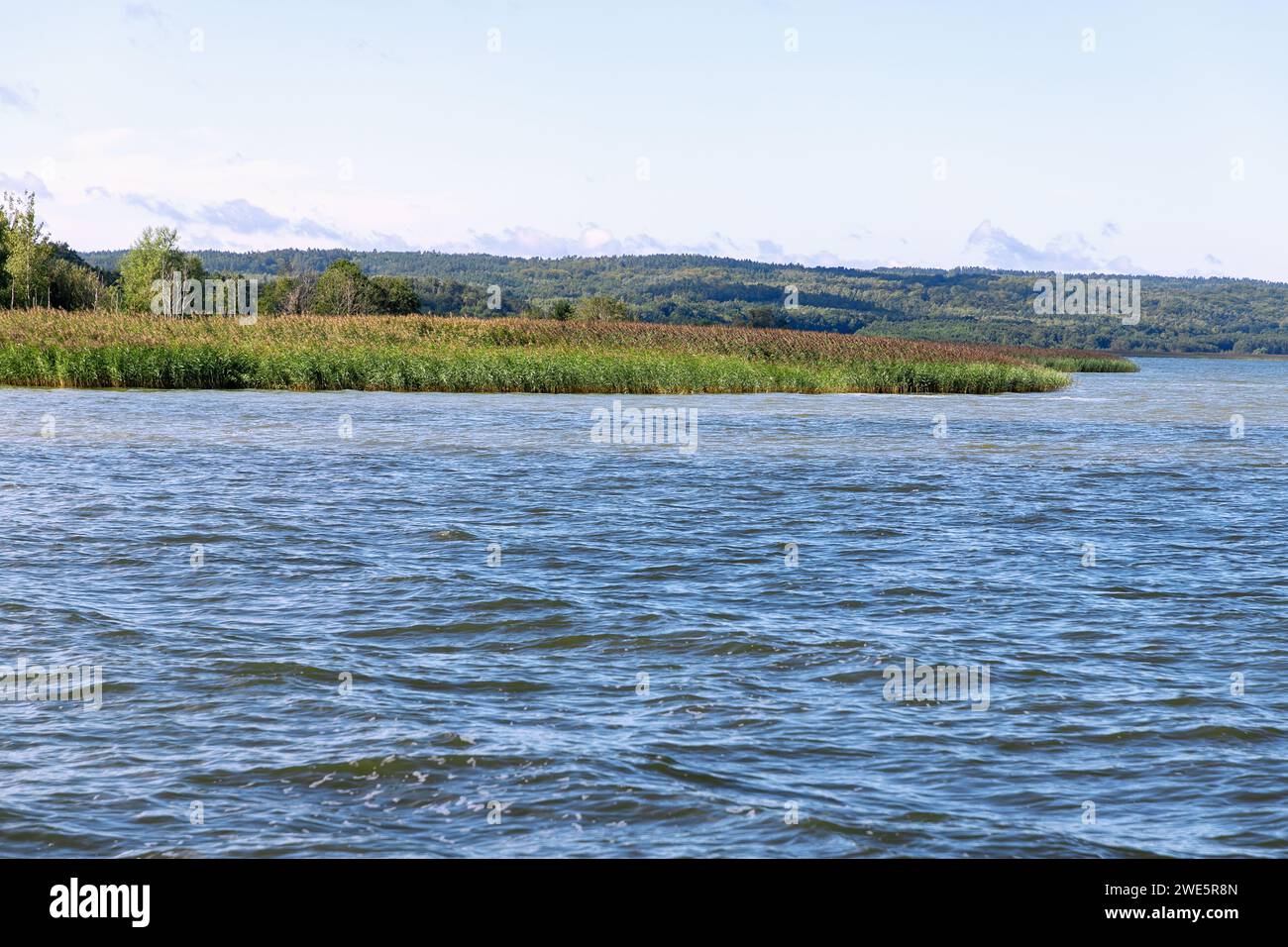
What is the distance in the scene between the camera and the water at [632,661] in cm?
795

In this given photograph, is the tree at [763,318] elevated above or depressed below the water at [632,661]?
above

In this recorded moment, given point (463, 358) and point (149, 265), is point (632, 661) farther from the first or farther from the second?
point (149, 265)

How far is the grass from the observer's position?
1900 inches

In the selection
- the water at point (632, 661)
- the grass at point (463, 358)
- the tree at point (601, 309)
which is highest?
the tree at point (601, 309)

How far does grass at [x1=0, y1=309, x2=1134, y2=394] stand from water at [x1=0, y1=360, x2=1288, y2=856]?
23.9m

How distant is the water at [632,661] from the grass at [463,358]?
23939mm

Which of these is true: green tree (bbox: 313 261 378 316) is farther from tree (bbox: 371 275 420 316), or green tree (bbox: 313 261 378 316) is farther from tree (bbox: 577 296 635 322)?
tree (bbox: 577 296 635 322)

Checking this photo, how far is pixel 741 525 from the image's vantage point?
1964cm

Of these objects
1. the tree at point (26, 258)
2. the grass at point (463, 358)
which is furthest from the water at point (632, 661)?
the tree at point (26, 258)

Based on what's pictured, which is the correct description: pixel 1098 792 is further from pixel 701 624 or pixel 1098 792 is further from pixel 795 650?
pixel 701 624

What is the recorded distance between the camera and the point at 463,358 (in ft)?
174

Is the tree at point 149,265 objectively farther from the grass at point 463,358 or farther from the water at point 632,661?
the water at point 632,661

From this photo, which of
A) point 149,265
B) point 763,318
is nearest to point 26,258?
point 149,265
